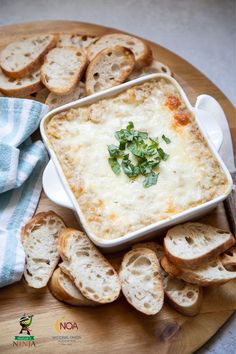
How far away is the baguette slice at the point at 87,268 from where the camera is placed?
3.10 metres

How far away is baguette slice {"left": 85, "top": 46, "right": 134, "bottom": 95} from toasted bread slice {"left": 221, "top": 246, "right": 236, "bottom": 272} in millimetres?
1292

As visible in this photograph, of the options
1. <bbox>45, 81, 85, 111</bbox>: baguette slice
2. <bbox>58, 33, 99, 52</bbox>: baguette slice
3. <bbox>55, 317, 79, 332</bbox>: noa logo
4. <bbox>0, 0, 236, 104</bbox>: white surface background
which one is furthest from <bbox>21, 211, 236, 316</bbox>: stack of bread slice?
<bbox>0, 0, 236, 104</bbox>: white surface background

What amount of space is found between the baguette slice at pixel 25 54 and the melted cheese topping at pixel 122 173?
0.53 meters

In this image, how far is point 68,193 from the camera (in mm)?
3215

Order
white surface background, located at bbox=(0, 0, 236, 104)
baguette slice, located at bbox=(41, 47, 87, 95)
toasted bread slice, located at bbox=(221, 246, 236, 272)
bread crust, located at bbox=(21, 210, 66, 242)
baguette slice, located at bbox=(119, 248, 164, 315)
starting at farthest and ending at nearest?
white surface background, located at bbox=(0, 0, 236, 104), baguette slice, located at bbox=(41, 47, 87, 95), bread crust, located at bbox=(21, 210, 66, 242), toasted bread slice, located at bbox=(221, 246, 236, 272), baguette slice, located at bbox=(119, 248, 164, 315)

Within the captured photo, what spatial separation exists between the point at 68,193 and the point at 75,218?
0.93ft

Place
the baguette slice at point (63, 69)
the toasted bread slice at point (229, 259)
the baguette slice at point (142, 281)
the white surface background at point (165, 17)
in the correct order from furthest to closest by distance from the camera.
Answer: the white surface background at point (165, 17), the baguette slice at point (63, 69), the toasted bread slice at point (229, 259), the baguette slice at point (142, 281)

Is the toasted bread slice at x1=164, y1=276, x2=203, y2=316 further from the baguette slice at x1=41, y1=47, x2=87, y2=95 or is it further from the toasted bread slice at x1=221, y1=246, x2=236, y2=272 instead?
the baguette slice at x1=41, y1=47, x2=87, y2=95

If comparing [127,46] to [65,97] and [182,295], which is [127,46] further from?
[182,295]

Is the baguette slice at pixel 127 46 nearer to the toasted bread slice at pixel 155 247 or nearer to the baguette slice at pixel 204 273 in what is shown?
the toasted bread slice at pixel 155 247

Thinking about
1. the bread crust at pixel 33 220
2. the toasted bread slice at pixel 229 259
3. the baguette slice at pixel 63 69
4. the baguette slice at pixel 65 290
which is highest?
the baguette slice at pixel 63 69

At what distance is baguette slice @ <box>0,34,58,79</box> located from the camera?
3.76 metres

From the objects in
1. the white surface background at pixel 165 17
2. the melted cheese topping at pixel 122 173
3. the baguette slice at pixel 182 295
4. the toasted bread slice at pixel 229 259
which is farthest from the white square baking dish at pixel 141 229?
the white surface background at pixel 165 17

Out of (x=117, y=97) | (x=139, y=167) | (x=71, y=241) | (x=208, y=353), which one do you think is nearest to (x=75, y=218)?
(x=71, y=241)
